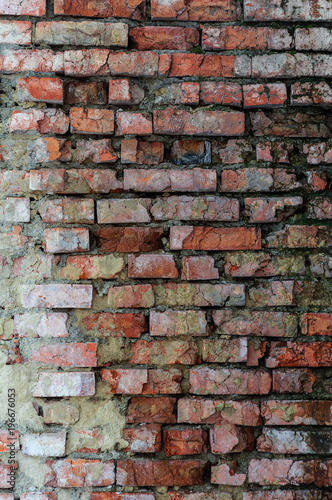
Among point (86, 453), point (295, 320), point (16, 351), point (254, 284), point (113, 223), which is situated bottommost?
point (86, 453)

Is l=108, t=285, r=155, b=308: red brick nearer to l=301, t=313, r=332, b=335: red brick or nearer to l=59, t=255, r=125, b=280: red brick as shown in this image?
l=59, t=255, r=125, b=280: red brick

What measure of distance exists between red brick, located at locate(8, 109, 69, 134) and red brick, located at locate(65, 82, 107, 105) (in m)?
0.06

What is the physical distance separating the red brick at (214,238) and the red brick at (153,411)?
481mm

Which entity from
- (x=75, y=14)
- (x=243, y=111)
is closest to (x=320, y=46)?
(x=243, y=111)

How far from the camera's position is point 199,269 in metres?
1.22

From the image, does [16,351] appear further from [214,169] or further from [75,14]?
[75,14]

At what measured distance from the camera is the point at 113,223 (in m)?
1.24

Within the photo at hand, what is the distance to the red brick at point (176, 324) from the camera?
3.98ft

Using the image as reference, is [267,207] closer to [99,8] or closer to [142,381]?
[142,381]

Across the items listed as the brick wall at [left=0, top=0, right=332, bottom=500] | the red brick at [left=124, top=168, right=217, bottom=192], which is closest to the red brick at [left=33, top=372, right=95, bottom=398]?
the brick wall at [left=0, top=0, right=332, bottom=500]

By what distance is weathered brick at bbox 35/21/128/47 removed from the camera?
4.04 feet

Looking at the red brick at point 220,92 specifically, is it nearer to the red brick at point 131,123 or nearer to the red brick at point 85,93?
the red brick at point 131,123

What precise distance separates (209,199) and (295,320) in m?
0.47

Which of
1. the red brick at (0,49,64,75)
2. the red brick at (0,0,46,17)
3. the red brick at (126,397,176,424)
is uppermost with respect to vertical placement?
the red brick at (0,0,46,17)
